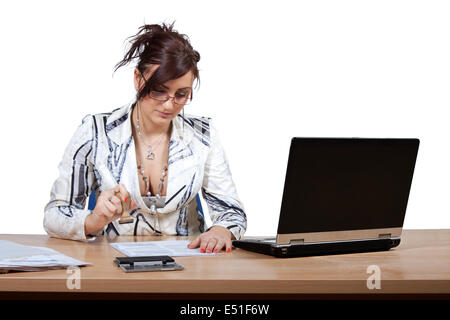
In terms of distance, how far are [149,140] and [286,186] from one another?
1013 mm

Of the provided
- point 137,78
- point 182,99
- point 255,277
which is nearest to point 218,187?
point 182,99

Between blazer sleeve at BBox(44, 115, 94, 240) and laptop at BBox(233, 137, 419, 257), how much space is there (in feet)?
2.27

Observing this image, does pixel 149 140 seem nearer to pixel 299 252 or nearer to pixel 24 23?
pixel 299 252

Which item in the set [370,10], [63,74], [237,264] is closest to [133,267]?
[237,264]

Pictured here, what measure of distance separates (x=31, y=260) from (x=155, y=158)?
3.37 ft

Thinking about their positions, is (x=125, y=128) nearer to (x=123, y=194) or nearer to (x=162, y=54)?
(x=162, y=54)

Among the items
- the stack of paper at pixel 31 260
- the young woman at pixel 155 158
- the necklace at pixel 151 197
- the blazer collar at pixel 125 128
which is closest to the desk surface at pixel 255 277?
the stack of paper at pixel 31 260

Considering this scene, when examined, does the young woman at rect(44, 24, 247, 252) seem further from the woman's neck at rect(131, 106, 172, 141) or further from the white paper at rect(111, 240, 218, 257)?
the white paper at rect(111, 240, 218, 257)

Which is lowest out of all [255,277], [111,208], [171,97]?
[255,277]

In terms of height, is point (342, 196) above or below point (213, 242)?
above

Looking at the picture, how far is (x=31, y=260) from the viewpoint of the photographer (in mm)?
1605

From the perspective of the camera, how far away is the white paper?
1.85 meters

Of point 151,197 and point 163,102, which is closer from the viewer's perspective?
point 163,102

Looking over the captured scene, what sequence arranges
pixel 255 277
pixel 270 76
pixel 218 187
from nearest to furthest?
pixel 255 277, pixel 218 187, pixel 270 76
